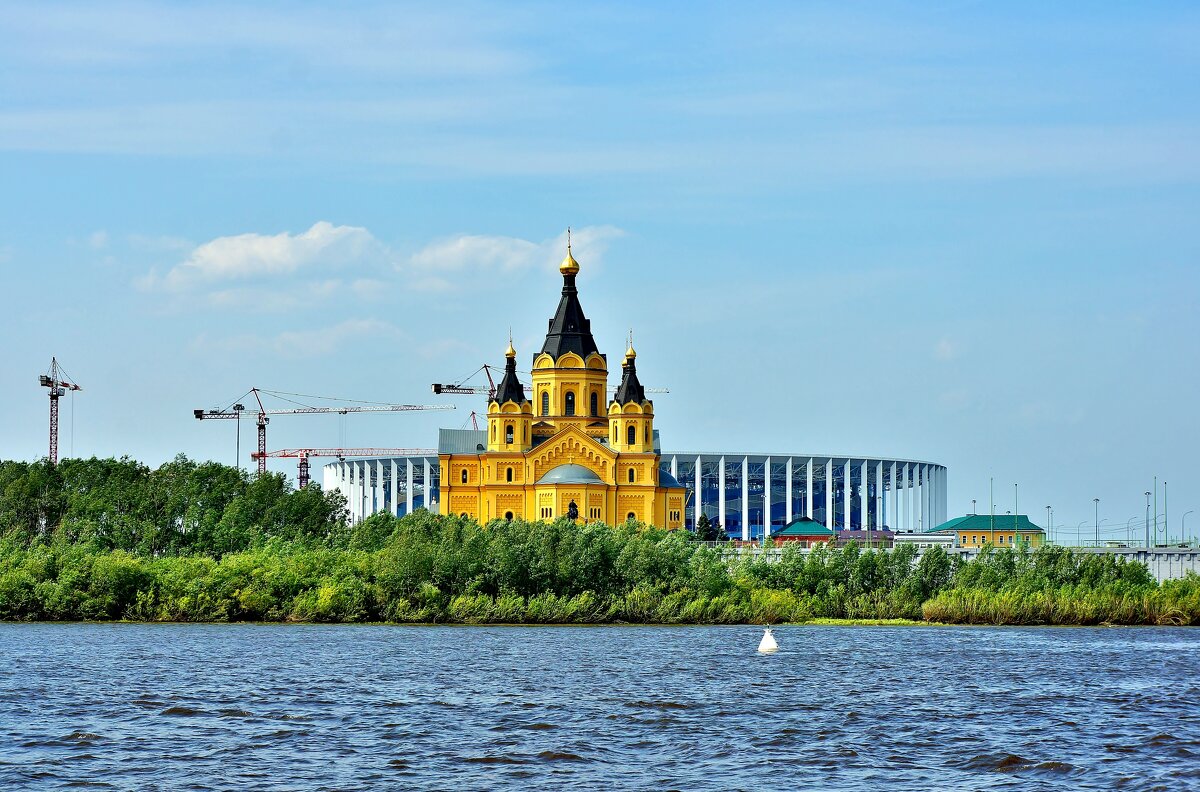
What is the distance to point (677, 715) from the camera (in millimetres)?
42656

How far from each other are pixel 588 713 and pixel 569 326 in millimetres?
90979

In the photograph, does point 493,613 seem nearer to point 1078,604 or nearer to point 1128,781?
point 1078,604

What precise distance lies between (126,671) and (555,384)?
3183 inches

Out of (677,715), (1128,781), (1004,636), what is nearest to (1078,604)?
(1004,636)

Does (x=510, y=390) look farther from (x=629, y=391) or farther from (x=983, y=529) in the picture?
(x=983, y=529)

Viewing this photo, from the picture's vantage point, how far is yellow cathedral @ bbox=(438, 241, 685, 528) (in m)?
127

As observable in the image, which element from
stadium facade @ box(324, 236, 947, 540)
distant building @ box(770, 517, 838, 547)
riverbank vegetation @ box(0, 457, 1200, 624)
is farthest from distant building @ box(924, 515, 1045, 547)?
riverbank vegetation @ box(0, 457, 1200, 624)

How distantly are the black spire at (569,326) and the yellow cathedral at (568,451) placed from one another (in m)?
0.08

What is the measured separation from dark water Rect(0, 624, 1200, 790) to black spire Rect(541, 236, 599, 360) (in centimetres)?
6488

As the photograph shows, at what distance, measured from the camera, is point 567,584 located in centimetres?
8156

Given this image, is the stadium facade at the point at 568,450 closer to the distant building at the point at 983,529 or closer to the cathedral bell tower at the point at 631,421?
the cathedral bell tower at the point at 631,421

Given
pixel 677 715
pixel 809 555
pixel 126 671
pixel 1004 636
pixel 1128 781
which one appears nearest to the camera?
pixel 1128 781

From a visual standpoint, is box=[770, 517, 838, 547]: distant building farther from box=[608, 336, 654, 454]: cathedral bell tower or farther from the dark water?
the dark water

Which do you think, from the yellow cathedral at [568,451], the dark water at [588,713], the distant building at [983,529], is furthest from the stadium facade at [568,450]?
the dark water at [588,713]
